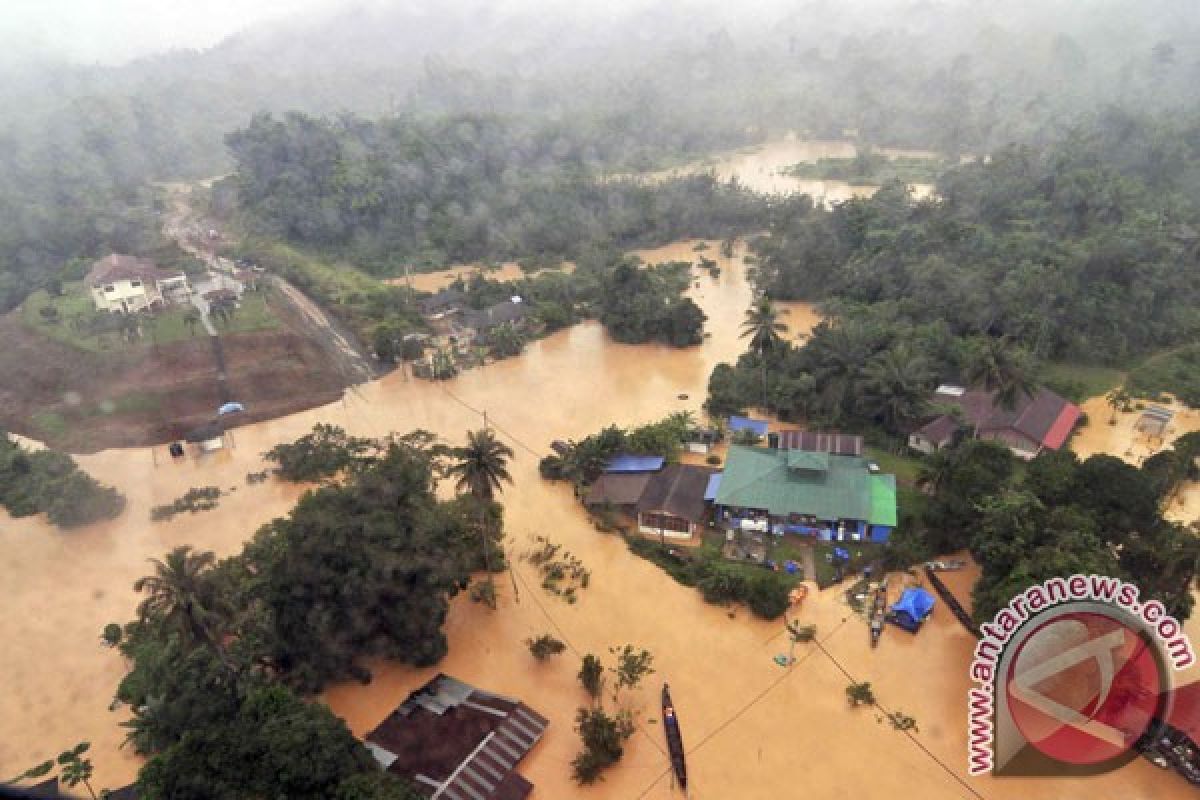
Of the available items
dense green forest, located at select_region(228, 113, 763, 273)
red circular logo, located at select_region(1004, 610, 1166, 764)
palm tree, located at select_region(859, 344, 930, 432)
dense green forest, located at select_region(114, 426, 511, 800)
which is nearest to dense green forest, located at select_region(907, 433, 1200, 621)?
red circular logo, located at select_region(1004, 610, 1166, 764)

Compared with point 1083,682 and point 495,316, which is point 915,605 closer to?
point 1083,682

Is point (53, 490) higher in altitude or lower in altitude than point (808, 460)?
higher

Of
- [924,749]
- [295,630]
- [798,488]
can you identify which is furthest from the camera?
[798,488]

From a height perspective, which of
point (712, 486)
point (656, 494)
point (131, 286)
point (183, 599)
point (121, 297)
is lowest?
point (656, 494)

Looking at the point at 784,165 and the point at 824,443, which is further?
the point at 784,165

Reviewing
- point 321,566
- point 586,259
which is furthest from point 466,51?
point 321,566

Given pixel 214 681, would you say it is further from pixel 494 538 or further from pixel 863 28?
pixel 863 28

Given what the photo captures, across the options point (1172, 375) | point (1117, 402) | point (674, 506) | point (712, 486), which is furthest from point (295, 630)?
point (1172, 375)
